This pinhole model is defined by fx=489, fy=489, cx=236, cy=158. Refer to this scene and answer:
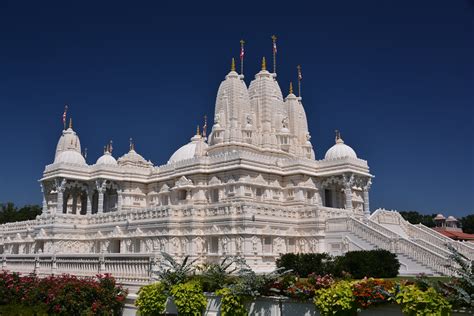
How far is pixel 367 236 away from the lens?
3606 centimetres

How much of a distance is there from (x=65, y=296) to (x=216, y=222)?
68.0 ft

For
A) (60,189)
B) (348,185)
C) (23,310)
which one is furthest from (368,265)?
(60,189)

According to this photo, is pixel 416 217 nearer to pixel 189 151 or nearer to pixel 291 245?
pixel 189 151

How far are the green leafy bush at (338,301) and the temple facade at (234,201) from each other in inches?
585

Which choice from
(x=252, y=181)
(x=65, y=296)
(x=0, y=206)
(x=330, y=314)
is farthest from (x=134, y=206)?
(x=0, y=206)

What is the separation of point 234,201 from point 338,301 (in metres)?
27.6

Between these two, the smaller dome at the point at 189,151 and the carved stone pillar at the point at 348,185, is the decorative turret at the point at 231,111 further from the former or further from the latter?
the carved stone pillar at the point at 348,185

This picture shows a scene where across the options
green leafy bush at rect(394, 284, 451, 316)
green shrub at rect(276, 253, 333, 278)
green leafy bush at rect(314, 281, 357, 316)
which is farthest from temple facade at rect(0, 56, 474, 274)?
green leafy bush at rect(394, 284, 451, 316)

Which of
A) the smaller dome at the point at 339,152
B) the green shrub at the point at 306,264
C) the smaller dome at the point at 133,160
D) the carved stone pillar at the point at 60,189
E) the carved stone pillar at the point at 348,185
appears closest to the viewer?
the green shrub at the point at 306,264

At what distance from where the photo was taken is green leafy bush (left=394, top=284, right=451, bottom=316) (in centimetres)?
1054

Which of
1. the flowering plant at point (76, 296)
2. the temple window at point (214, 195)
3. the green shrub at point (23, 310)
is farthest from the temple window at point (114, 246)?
the green shrub at point (23, 310)

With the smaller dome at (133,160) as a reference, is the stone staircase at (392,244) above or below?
below

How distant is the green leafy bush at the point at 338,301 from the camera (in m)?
11.9

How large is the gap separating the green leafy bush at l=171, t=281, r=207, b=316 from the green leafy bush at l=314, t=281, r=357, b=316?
4.10 metres
